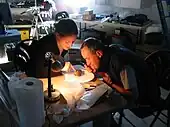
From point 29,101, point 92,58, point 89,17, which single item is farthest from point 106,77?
point 89,17

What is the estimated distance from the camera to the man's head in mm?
1913

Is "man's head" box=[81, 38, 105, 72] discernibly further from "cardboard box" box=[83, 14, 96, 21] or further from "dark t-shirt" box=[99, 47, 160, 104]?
"cardboard box" box=[83, 14, 96, 21]

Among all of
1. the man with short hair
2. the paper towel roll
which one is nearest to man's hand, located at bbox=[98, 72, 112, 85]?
the man with short hair

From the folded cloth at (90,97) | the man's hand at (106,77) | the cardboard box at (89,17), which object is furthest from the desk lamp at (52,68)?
the cardboard box at (89,17)

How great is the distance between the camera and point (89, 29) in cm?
442

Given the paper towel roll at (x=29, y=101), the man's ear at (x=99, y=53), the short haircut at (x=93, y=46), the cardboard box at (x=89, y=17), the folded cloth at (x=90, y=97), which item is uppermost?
the cardboard box at (x=89, y=17)

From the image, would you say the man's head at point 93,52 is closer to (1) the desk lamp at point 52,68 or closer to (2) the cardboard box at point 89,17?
(1) the desk lamp at point 52,68

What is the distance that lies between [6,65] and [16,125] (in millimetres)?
1868

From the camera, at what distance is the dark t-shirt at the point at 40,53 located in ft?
6.68

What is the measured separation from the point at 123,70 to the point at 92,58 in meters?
0.29

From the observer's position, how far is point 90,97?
5.40 ft

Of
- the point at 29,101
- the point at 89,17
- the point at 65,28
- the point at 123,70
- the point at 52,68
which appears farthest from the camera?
the point at 89,17

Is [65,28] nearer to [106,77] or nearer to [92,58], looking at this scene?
[92,58]

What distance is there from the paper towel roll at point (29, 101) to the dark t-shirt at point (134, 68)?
751mm
